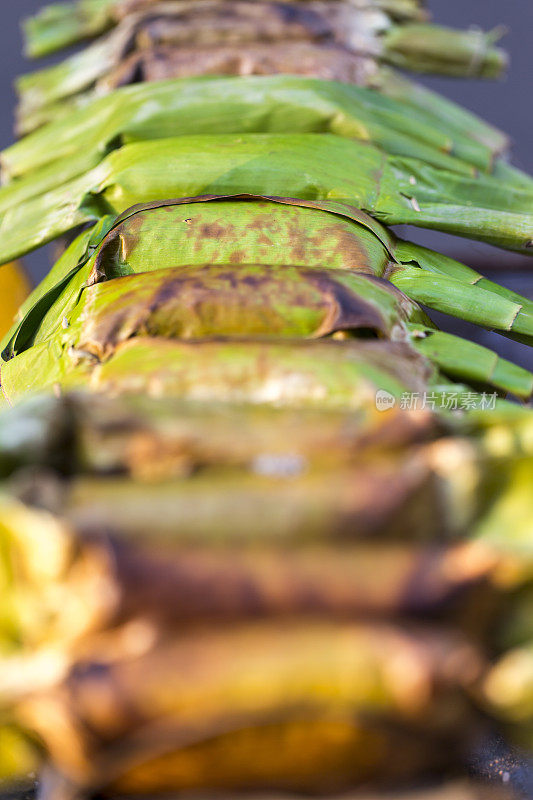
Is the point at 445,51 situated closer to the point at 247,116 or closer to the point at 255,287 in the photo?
the point at 247,116

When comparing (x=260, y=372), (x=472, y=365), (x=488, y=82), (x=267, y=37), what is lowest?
(x=488, y=82)

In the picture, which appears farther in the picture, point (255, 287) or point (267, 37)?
point (267, 37)

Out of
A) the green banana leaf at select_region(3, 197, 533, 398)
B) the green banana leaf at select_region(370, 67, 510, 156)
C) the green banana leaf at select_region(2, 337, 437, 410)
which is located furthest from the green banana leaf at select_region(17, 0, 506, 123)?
the green banana leaf at select_region(2, 337, 437, 410)

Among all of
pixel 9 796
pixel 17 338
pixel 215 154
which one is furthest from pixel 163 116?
pixel 9 796

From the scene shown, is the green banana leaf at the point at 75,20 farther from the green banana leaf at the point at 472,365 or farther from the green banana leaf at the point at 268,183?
the green banana leaf at the point at 472,365

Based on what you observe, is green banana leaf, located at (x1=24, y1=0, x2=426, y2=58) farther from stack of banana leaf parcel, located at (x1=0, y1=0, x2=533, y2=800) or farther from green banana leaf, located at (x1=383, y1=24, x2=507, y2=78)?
stack of banana leaf parcel, located at (x1=0, y1=0, x2=533, y2=800)

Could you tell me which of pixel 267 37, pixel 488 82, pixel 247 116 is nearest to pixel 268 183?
pixel 247 116

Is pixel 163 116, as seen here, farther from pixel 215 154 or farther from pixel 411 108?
pixel 411 108

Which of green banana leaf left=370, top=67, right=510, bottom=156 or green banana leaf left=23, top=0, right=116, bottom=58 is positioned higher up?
green banana leaf left=23, top=0, right=116, bottom=58
